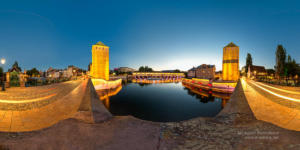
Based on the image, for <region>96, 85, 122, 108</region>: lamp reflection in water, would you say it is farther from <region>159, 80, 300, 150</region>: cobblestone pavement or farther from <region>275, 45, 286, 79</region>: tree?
<region>275, 45, 286, 79</region>: tree

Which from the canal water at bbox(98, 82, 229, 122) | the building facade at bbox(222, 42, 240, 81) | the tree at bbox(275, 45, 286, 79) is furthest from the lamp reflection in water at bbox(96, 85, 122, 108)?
the tree at bbox(275, 45, 286, 79)

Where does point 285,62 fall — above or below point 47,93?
above

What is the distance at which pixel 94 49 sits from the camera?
27172mm

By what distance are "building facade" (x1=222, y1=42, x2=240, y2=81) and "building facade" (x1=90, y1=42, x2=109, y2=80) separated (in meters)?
34.0

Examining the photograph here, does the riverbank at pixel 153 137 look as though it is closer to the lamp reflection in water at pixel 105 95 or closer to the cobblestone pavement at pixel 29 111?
the cobblestone pavement at pixel 29 111

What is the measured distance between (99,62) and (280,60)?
49160 mm

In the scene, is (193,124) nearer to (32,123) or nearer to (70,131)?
(70,131)

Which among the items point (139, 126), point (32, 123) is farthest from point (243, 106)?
point (32, 123)

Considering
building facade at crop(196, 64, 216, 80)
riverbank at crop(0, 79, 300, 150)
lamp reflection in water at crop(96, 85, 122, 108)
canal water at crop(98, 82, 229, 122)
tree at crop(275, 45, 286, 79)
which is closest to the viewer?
riverbank at crop(0, 79, 300, 150)

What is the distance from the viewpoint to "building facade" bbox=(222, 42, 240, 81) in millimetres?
27016

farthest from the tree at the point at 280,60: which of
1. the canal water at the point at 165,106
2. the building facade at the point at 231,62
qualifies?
the canal water at the point at 165,106

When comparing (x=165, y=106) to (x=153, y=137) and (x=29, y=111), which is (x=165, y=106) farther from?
(x=29, y=111)

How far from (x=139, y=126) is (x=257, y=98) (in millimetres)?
6341

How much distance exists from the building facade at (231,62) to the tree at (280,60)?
1051cm
